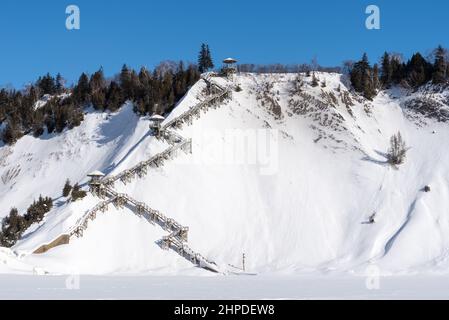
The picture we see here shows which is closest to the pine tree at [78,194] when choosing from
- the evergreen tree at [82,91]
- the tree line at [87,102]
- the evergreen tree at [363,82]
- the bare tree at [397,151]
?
the tree line at [87,102]

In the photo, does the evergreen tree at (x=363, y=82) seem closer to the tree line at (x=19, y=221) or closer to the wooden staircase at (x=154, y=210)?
the wooden staircase at (x=154, y=210)

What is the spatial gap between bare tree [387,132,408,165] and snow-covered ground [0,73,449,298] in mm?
892

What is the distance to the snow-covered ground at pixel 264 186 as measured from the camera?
136ft

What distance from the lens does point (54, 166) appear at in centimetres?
5538

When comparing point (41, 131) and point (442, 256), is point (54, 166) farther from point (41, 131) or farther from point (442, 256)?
point (442, 256)

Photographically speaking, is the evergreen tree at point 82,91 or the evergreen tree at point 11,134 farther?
the evergreen tree at point 82,91

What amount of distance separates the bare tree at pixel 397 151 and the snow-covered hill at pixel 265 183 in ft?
2.28

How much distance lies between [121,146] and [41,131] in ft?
39.4

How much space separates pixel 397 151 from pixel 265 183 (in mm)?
12749

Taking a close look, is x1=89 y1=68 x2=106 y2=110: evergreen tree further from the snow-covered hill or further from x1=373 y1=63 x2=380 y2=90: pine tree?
x1=373 y1=63 x2=380 y2=90: pine tree

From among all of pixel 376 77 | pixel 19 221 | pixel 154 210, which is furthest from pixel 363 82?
pixel 19 221

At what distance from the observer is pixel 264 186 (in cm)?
4906

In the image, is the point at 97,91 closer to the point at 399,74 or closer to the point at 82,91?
the point at 82,91
